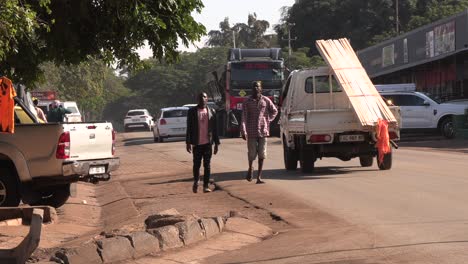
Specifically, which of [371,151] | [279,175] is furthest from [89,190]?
[371,151]

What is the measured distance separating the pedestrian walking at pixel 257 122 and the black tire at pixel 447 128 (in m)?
17.0

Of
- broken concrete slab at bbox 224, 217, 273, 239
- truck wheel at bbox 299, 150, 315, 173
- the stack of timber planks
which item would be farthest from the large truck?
broken concrete slab at bbox 224, 217, 273, 239

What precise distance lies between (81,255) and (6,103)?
2.19 metres

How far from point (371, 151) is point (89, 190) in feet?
22.0

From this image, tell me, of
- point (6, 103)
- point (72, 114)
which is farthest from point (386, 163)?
point (72, 114)

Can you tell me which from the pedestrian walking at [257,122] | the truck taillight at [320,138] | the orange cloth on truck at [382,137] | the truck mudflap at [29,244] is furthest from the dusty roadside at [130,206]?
the orange cloth on truck at [382,137]

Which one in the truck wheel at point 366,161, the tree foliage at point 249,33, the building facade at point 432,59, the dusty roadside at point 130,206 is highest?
the tree foliage at point 249,33

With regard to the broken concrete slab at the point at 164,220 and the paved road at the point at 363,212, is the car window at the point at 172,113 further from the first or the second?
the broken concrete slab at the point at 164,220

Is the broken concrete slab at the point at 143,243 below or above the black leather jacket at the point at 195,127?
below

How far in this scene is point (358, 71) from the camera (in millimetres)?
18031

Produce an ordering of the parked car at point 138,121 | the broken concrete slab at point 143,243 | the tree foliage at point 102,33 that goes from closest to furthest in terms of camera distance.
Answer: the broken concrete slab at point 143,243 < the tree foliage at point 102,33 < the parked car at point 138,121

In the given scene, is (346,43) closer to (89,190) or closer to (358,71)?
(358,71)

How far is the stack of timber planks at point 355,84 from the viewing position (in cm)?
1675

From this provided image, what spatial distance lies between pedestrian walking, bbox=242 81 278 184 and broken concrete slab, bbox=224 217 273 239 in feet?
16.5
